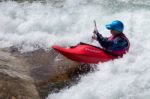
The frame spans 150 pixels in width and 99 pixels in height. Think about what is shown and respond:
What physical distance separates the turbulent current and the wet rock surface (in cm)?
24

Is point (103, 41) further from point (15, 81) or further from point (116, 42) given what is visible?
point (15, 81)

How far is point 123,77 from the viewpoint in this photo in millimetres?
7008

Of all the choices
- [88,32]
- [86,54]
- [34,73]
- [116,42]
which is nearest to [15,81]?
[34,73]

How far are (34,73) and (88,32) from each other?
2920 mm

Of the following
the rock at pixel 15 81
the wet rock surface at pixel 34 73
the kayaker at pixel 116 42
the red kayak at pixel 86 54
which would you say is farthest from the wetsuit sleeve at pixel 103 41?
the rock at pixel 15 81

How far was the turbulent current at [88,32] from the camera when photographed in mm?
6469

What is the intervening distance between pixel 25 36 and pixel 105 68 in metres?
2.78

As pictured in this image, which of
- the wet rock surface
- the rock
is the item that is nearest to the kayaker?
the wet rock surface

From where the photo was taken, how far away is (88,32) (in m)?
9.66

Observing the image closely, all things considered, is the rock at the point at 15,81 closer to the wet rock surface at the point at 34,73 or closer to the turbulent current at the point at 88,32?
the wet rock surface at the point at 34,73

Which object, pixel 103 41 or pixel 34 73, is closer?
pixel 34 73

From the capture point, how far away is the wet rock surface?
5.82 m

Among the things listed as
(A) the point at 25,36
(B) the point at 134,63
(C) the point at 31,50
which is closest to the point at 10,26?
(A) the point at 25,36

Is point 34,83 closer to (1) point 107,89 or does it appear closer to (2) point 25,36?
(1) point 107,89
